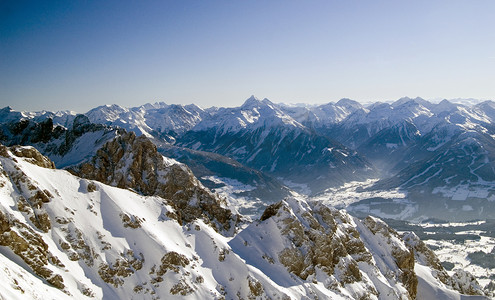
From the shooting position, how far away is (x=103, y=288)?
7412cm

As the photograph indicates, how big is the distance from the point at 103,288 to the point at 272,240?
50.5m

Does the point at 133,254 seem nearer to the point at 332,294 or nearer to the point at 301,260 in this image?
the point at 301,260

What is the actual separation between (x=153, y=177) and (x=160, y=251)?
1908 inches

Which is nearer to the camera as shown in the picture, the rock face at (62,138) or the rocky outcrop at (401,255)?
the rocky outcrop at (401,255)

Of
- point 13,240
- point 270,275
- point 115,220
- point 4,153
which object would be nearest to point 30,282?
point 13,240

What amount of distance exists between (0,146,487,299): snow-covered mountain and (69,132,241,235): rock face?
16.7m

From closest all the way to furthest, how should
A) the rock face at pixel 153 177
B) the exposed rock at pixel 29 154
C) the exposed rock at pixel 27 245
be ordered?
the exposed rock at pixel 27 245, the exposed rock at pixel 29 154, the rock face at pixel 153 177

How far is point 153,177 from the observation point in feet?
427

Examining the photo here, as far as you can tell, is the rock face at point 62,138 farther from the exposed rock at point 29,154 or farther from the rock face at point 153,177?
the exposed rock at point 29,154

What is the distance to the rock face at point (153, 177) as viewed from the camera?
406ft

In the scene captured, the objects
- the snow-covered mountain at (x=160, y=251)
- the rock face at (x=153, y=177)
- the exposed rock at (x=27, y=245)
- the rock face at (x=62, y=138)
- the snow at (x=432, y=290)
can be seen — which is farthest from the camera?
the rock face at (x=62, y=138)

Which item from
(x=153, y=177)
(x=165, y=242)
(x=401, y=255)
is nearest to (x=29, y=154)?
(x=153, y=177)

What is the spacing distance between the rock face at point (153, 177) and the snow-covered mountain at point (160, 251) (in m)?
16.7

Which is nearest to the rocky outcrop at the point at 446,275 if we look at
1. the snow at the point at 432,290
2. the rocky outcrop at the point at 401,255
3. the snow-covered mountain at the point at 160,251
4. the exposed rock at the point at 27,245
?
the snow at the point at 432,290
